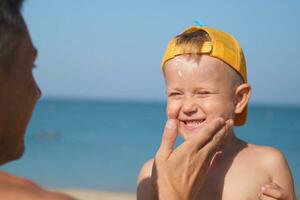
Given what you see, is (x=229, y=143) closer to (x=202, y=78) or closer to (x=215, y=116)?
(x=215, y=116)

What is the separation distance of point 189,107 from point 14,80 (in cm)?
189

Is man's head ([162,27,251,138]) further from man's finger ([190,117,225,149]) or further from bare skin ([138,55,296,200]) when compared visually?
man's finger ([190,117,225,149])

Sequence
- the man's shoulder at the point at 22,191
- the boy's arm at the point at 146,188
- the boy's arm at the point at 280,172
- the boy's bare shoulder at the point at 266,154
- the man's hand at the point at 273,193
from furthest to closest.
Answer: the boy's bare shoulder at the point at 266,154, the boy's arm at the point at 280,172, the boy's arm at the point at 146,188, the man's hand at the point at 273,193, the man's shoulder at the point at 22,191

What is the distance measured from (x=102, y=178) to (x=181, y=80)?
632 inches

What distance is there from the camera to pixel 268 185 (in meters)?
3.58

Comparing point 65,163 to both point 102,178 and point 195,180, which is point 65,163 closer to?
point 102,178

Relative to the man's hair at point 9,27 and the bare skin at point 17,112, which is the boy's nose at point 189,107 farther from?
the man's hair at point 9,27

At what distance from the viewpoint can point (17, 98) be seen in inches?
83.0

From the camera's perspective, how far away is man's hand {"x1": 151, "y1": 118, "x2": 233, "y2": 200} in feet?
9.87

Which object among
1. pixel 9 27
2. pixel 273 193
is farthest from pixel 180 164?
pixel 9 27

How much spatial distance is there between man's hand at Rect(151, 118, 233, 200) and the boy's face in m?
0.63

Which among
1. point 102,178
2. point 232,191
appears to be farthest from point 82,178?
point 232,191

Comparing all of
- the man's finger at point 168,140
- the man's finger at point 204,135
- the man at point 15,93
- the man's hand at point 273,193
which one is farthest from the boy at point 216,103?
the man at point 15,93

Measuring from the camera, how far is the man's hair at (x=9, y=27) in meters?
1.99
